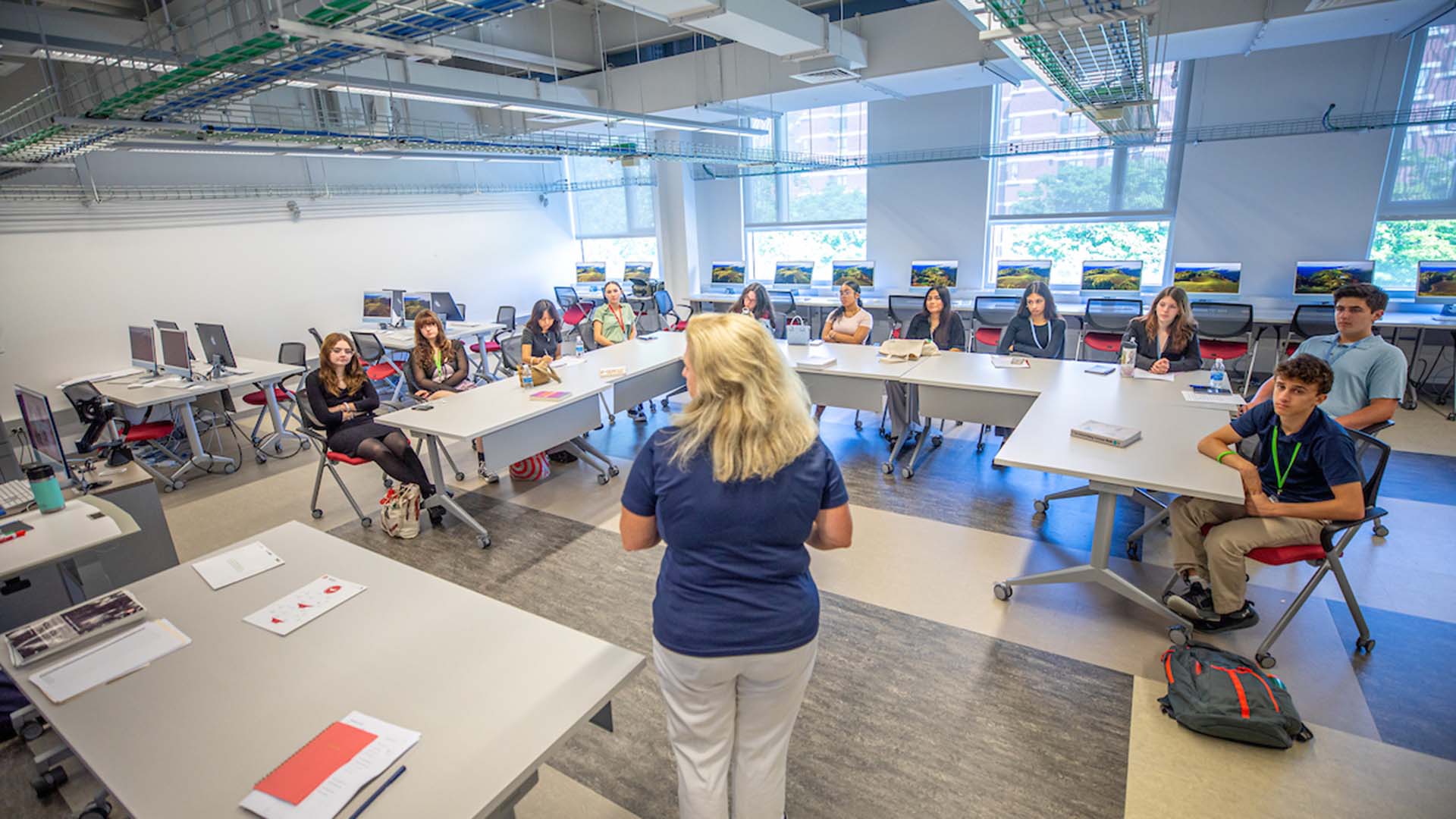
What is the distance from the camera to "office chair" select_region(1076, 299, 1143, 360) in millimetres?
6217

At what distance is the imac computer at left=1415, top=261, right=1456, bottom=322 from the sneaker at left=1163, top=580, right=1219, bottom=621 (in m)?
5.03

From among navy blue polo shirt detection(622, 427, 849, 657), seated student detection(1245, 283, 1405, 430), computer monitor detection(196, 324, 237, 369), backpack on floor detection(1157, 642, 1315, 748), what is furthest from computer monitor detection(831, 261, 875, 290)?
navy blue polo shirt detection(622, 427, 849, 657)

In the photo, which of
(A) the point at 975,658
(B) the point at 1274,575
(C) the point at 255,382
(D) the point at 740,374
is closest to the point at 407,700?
(D) the point at 740,374

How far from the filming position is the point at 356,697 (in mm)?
1530

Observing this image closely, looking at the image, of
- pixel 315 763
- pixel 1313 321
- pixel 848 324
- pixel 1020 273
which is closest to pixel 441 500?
pixel 315 763

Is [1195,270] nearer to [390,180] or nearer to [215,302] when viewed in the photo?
[390,180]

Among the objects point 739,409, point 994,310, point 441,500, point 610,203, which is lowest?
point 441,500

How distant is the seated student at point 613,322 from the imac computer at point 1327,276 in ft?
20.7

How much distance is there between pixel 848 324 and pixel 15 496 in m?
5.15

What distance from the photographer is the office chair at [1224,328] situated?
5.94 metres

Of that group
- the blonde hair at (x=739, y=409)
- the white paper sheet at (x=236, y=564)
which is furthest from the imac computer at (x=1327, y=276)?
the white paper sheet at (x=236, y=564)

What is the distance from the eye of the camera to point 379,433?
4273 mm

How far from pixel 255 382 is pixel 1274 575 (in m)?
7.04

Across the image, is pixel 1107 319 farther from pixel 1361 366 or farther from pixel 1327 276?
pixel 1361 366
